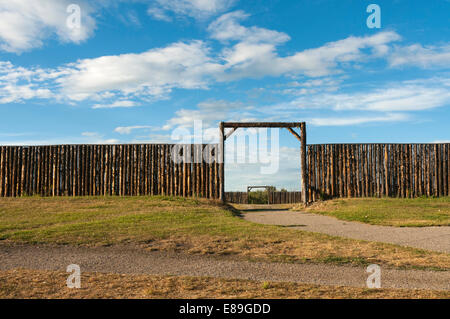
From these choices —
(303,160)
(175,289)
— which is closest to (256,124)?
(303,160)

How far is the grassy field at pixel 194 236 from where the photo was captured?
22.6 ft

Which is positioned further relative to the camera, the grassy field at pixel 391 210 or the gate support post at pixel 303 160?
the gate support post at pixel 303 160

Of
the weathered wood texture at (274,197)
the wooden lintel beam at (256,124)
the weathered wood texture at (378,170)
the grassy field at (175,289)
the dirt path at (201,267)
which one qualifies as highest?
the wooden lintel beam at (256,124)

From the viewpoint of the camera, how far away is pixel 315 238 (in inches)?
340

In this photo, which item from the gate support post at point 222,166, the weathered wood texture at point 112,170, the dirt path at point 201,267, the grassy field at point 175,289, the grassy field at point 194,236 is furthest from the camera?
the weathered wood texture at point 112,170

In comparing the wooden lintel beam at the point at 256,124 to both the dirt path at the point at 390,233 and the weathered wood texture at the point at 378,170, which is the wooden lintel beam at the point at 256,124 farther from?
the dirt path at the point at 390,233

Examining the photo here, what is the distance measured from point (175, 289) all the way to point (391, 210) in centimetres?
1167

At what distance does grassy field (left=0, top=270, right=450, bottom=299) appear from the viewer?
181 inches

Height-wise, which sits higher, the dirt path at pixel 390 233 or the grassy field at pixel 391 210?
the grassy field at pixel 391 210

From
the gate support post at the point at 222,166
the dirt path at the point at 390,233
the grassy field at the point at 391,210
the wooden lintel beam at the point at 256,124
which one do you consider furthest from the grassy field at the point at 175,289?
the wooden lintel beam at the point at 256,124

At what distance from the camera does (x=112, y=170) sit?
738 inches

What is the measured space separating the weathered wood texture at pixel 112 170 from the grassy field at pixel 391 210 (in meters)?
5.60
